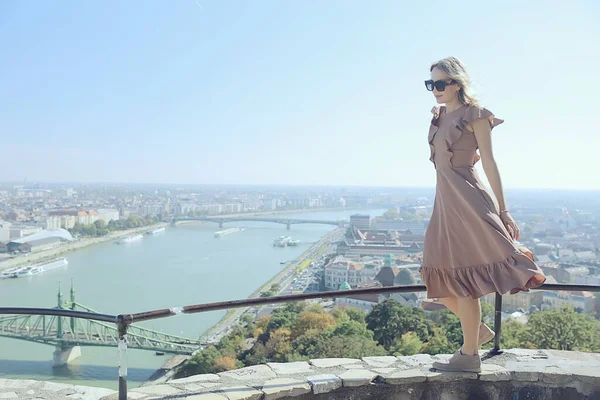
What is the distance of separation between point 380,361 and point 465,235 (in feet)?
1.89

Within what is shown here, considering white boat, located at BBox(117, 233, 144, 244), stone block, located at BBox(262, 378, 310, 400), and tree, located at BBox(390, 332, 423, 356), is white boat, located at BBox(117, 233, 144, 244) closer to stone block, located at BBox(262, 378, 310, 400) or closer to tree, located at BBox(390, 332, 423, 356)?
tree, located at BBox(390, 332, 423, 356)

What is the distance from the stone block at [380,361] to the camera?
1745mm

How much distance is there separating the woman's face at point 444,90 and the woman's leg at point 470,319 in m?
0.57

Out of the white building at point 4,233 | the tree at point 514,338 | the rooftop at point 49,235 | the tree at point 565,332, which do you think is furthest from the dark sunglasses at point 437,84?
the white building at point 4,233

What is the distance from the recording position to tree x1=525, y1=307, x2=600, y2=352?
10.6 feet

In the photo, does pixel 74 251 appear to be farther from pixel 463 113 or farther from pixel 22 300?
pixel 463 113

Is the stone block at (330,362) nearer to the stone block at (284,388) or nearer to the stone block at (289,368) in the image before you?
the stone block at (289,368)

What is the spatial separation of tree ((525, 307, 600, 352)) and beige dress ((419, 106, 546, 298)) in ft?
6.94

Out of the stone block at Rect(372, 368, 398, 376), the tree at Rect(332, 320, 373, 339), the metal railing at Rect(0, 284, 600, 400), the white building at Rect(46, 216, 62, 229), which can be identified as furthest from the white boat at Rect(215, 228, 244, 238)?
the metal railing at Rect(0, 284, 600, 400)

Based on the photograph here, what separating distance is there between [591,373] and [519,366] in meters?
0.22

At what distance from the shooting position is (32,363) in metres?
13.4

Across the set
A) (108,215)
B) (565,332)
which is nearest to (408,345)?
(565,332)

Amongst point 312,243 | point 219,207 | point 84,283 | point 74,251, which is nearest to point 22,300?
point 84,283

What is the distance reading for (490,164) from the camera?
1.46 m
